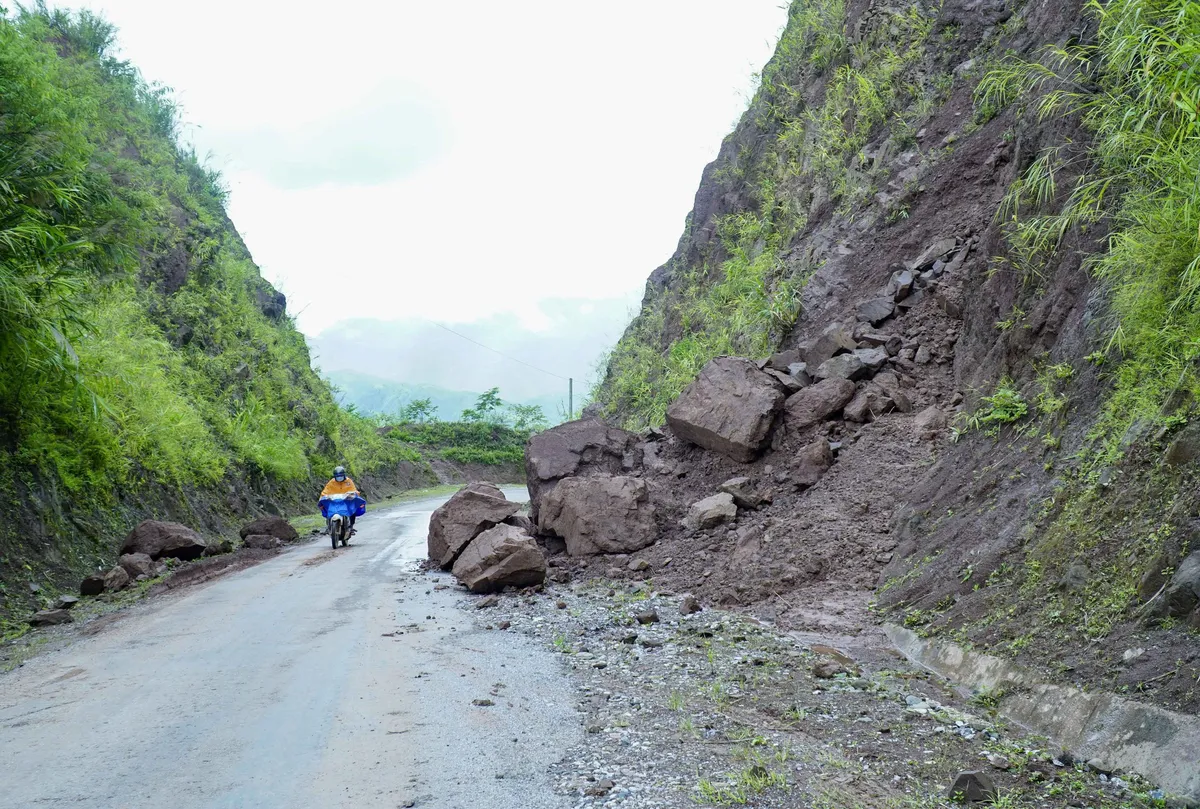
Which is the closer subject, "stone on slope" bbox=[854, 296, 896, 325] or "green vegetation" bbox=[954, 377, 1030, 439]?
"green vegetation" bbox=[954, 377, 1030, 439]

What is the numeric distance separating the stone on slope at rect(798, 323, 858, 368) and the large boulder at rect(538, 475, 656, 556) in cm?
289

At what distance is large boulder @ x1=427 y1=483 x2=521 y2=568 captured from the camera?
11781 millimetres

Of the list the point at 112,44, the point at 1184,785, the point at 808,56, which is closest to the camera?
the point at 1184,785

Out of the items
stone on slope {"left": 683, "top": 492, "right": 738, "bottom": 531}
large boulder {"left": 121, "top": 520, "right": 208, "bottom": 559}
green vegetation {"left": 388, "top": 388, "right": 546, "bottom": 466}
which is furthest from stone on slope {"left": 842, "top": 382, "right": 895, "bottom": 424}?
green vegetation {"left": 388, "top": 388, "right": 546, "bottom": 466}

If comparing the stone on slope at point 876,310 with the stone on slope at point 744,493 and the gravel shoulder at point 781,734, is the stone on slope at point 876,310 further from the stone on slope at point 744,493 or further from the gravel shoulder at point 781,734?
the gravel shoulder at point 781,734

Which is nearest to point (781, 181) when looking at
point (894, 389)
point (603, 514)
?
point (894, 389)

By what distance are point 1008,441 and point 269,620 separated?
7216 mm

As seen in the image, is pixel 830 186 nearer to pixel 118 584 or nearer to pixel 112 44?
pixel 118 584

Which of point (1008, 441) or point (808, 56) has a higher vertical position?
point (808, 56)

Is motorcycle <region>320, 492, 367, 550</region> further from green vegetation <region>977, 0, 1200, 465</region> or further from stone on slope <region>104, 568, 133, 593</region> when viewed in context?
green vegetation <region>977, 0, 1200, 465</region>

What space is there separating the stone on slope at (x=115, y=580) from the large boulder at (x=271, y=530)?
498cm

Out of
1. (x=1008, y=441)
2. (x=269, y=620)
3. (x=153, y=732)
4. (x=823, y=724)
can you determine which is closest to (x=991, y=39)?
(x=1008, y=441)

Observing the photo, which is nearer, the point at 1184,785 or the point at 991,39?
the point at 1184,785

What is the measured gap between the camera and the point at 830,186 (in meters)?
14.6
